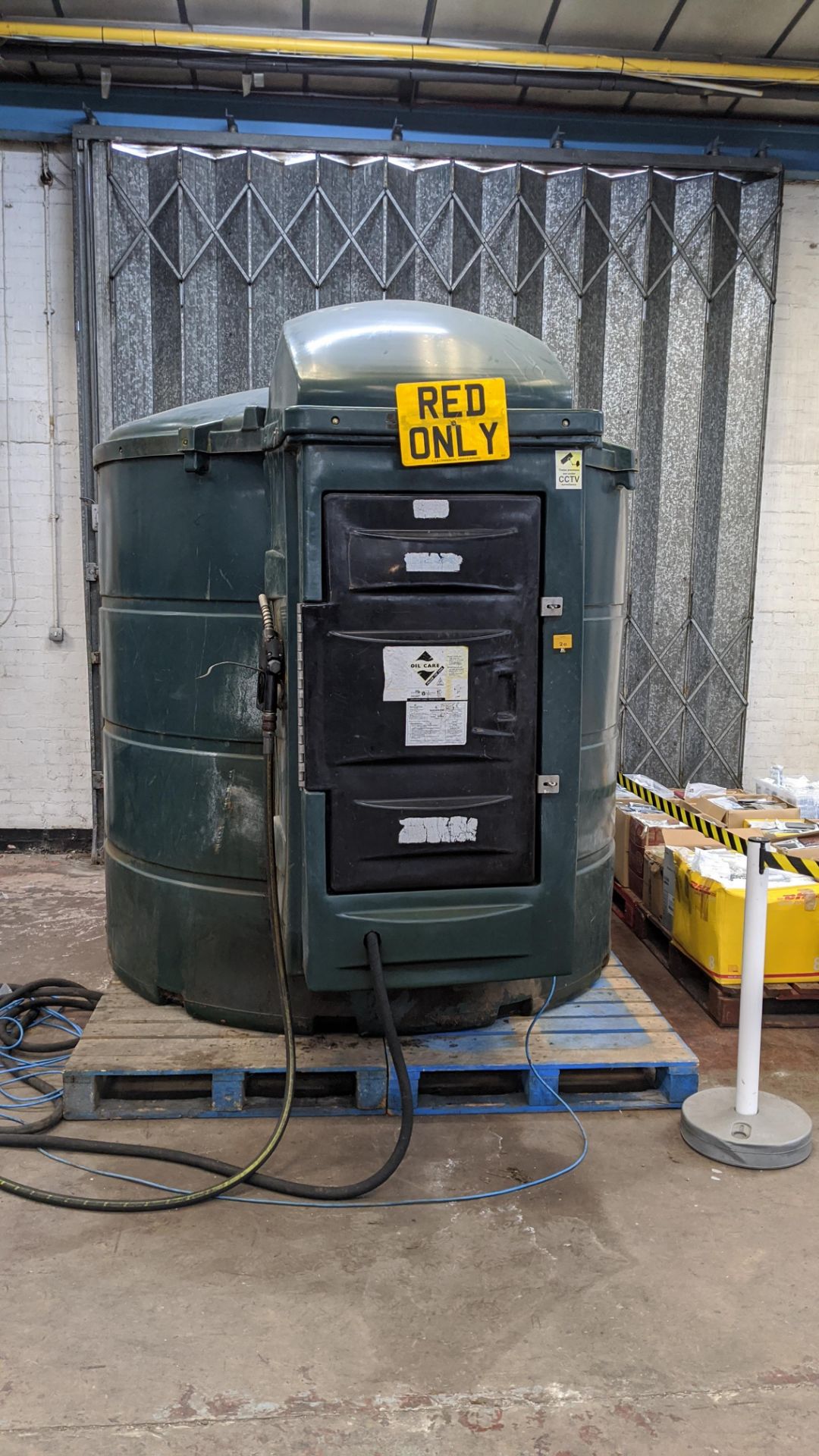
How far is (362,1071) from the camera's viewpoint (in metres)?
3.48

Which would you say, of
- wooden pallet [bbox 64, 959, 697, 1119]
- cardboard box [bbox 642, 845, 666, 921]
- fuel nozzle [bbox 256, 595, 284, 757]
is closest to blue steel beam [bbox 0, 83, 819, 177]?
cardboard box [bbox 642, 845, 666, 921]

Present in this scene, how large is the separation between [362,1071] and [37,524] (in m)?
4.65

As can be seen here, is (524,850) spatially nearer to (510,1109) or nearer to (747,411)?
(510,1109)

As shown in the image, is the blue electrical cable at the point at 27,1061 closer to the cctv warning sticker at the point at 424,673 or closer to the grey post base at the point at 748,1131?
the cctv warning sticker at the point at 424,673

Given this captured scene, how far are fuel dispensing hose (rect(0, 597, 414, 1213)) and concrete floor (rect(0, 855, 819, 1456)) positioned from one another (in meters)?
0.06

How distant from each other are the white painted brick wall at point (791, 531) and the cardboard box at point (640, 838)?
1948 mm

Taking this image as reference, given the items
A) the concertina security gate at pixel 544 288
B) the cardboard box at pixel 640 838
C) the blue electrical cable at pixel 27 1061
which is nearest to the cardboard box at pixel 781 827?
the cardboard box at pixel 640 838

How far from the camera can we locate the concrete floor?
7.34 feet

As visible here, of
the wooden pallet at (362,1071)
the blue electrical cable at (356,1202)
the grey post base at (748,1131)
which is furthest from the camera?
the wooden pallet at (362,1071)

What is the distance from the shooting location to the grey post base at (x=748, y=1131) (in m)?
3.25

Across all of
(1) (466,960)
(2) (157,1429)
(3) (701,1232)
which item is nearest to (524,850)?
(1) (466,960)

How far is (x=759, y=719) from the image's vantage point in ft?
23.4

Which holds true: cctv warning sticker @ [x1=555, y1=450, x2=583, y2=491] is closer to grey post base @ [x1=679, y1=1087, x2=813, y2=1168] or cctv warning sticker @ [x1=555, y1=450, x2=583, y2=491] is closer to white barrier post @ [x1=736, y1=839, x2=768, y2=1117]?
white barrier post @ [x1=736, y1=839, x2=768, y2=1117]

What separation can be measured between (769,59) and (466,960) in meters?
6.01
